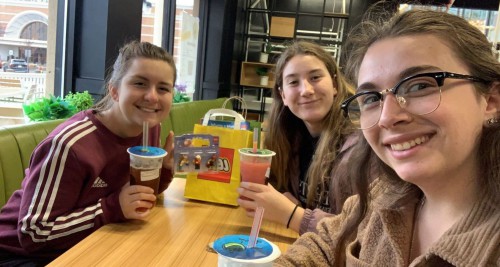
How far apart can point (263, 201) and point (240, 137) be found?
33cm

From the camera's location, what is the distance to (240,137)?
1.72 metres

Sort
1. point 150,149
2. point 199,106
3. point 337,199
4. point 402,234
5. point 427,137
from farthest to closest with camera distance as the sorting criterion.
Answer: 1. point 199,106
2. point 337,199
3. point 150,149
4. point 402,234
5. point 427,137

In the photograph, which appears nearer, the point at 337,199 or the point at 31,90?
the point at 337,199

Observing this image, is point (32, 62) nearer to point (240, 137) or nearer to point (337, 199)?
point (240, 137)

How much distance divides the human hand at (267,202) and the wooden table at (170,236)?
0.06 meters

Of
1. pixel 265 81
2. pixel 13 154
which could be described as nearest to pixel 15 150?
pixel 13 154

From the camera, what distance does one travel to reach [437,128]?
83cm

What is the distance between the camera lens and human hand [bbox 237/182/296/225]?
59.3 inches

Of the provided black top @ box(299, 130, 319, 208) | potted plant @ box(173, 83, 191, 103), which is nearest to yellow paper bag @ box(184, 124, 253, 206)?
black top @ box(299, 130, 319, 208)

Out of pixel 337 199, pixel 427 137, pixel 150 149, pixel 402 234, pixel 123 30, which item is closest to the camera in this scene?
Result: pixel 427 137

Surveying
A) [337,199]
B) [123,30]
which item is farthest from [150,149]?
[123,30]

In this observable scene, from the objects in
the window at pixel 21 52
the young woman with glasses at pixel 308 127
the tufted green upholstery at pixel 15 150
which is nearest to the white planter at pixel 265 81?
the window at pixel 21 52

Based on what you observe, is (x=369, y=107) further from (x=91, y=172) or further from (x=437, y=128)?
(x=91, y=172)

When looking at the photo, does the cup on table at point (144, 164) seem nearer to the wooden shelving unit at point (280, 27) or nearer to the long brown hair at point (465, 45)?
the long brown hair at point (465, 45)
